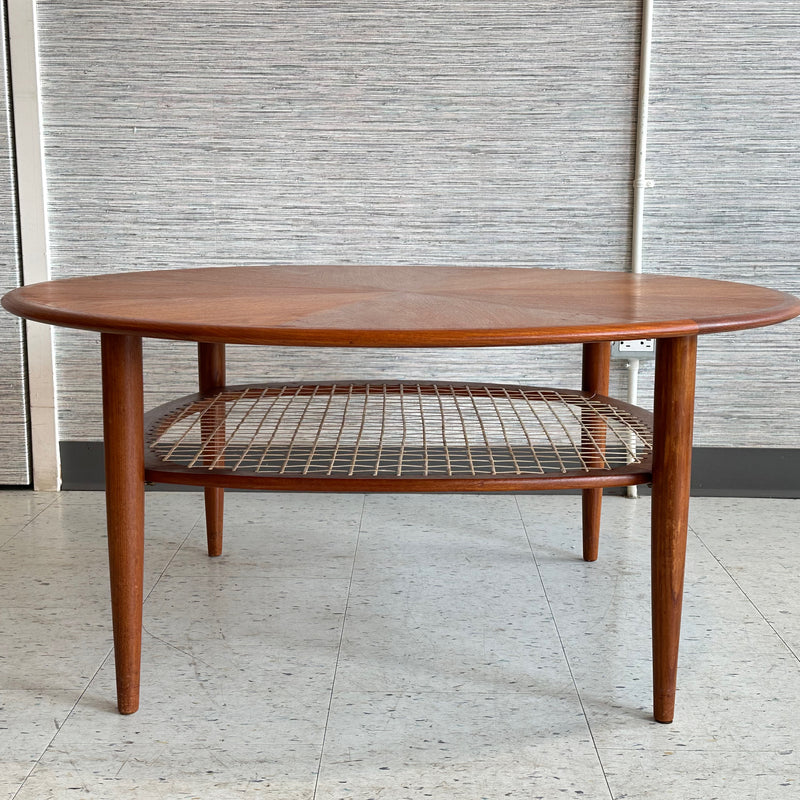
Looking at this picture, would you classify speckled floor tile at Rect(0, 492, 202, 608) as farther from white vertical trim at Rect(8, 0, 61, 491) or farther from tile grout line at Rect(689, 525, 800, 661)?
tile grout line at Rect(689, 525, 800, 661)

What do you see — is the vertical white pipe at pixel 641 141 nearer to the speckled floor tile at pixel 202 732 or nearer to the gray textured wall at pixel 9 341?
the speckled floor tile at pixel 202 732

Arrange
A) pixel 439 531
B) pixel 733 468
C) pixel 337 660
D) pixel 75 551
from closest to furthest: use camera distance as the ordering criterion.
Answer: pixel 337 660 → pixel 75 551 → pixel 439 531 → pixel 733 468

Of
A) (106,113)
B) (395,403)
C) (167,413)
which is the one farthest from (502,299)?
(106,113)

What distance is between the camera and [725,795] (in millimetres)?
1148

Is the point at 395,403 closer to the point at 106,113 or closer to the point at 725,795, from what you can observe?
the point at 106,113

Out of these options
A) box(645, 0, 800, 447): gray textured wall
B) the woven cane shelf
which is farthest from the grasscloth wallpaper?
the woven cane shelf

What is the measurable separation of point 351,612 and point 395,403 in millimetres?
657

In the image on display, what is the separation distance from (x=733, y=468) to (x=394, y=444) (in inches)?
40.7

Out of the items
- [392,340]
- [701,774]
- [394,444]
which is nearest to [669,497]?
[701,774]

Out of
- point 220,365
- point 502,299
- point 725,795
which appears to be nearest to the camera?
point 725,795

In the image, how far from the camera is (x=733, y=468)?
234cm

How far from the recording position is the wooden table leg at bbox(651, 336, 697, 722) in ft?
4.06

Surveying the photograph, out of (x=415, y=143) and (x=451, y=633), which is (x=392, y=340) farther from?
(x=415, y=143)

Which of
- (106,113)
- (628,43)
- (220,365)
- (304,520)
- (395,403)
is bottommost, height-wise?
(304,520)
